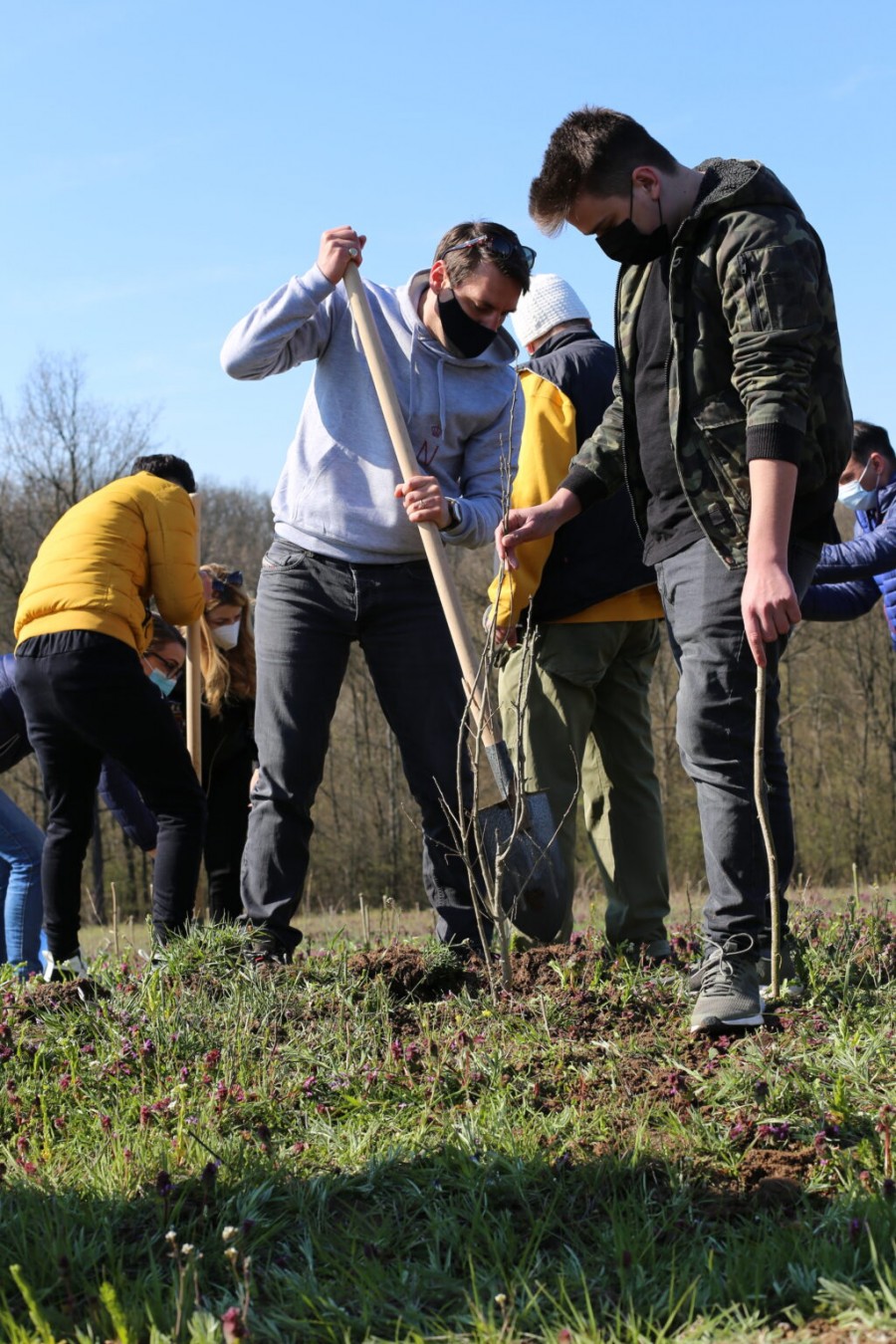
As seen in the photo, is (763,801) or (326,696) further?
(326,696)

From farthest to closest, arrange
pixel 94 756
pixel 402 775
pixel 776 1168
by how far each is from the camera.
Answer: pixel 402 775, pixel 94 756, pixel 776 1168

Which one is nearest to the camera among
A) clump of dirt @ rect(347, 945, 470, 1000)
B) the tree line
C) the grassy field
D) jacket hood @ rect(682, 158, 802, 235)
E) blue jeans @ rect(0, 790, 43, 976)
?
the grassy field

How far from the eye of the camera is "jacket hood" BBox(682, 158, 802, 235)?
132 inches

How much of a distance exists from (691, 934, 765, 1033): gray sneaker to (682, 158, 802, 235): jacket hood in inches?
70.5

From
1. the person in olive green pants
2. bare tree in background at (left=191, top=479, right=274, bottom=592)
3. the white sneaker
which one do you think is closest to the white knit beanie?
the person in olive green pants

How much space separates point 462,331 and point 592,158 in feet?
3.67

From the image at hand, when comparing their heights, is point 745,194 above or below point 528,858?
above

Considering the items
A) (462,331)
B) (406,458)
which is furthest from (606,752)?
(462,331)

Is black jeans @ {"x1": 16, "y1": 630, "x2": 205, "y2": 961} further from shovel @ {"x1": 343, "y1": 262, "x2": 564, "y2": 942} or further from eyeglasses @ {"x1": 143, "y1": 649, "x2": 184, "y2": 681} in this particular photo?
eyeglasses @ {"x1": 143, "y1": 649, "x2": 184, "y2": 681}

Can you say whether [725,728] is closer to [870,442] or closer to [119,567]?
[119,567]

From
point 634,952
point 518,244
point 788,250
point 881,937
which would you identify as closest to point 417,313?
point 518,244

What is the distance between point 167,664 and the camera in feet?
22.0

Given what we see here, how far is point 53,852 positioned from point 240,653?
88.4 inches

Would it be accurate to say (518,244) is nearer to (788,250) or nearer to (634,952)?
(788,250)
